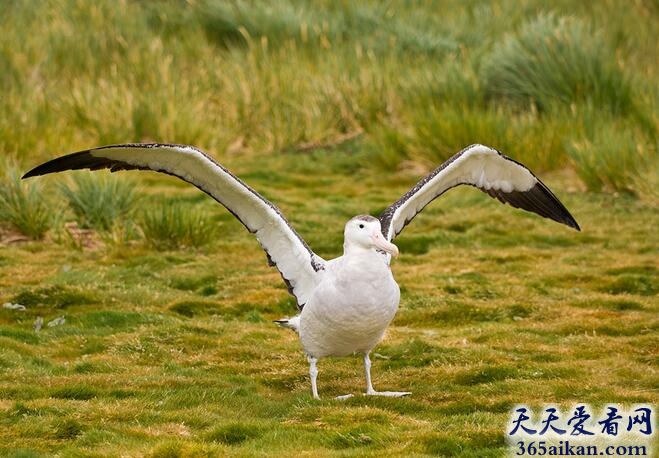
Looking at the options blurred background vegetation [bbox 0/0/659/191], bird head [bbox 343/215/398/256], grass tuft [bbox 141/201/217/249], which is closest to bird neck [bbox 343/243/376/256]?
bird head [bbox 343/215/398/256]

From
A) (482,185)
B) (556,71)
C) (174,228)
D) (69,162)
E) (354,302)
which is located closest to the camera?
(354,302)

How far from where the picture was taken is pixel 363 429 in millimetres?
6609

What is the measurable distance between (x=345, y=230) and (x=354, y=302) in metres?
0.46

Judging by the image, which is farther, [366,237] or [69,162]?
[69,162]

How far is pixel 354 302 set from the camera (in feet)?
23.0

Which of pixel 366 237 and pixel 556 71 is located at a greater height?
pixel 556 71

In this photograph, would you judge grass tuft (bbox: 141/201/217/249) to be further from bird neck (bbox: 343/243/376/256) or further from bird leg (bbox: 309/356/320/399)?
bird neck (bbox: 343/243/376/256)

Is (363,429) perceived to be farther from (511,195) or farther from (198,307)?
(198,307)

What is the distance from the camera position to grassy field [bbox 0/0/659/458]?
7.27m

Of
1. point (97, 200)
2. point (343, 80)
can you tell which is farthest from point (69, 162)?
point (343, 80)

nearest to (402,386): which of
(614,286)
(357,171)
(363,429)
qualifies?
(363,429)

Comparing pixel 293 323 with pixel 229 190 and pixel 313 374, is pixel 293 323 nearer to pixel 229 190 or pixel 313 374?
pixel 313 374

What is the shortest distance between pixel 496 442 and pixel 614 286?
5.04 metres

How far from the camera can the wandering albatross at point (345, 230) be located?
7078mm
